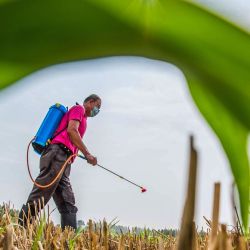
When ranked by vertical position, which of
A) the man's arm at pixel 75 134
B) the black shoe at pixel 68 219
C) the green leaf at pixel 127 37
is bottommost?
the green leaf at pixel 127 37

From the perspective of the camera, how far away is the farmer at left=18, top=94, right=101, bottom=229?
295 centimetres

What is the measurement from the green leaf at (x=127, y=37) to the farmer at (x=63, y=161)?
8.75 feet

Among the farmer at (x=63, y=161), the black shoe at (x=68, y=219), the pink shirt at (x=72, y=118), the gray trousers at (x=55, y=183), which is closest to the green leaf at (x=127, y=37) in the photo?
the pink shirt at (x=72, y=118)

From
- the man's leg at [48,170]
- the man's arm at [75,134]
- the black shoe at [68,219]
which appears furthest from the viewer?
the black shoe at [68,219]

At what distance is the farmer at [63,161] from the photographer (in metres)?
2.95

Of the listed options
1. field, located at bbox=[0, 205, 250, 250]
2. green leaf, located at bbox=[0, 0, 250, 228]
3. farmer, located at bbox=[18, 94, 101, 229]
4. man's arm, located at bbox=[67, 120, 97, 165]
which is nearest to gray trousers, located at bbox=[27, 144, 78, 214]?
farmer, located at bbox=[18, 94, 101, 229]

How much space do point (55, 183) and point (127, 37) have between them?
3392mm

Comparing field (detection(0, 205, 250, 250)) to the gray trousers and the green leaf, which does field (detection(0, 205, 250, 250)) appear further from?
the gray trousers

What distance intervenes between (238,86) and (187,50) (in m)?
0.03

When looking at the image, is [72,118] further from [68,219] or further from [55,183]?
[68,219]

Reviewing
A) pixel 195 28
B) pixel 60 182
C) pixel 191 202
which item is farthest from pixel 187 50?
pixel 60 182

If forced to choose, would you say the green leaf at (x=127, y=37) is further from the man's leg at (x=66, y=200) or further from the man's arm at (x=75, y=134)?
the man's leg at (x=66, y=200)

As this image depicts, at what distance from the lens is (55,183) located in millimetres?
3512

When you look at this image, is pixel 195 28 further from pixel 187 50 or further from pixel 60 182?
pixel 60 182
